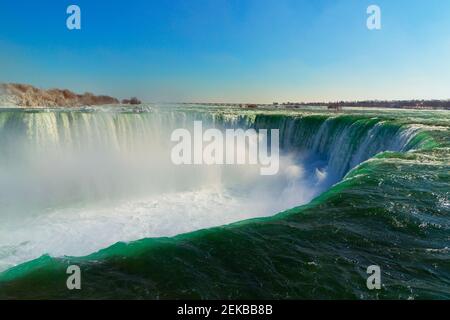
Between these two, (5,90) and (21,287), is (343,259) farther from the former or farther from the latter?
(5,90)

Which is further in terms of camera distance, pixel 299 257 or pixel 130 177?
pixel 130 177

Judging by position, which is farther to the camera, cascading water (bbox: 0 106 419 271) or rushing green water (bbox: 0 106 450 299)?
cascading water (bbox: 0 106 419 271)

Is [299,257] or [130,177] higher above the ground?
[299,257]

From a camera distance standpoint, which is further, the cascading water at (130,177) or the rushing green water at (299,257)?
the cascading water at (130,177)

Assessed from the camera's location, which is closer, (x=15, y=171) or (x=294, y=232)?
(x=294, y=232)

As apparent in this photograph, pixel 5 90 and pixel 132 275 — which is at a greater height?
pixel 5 90
